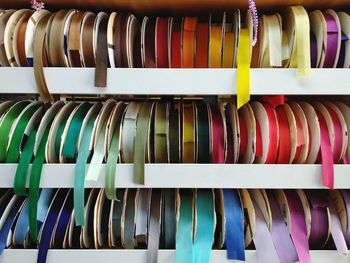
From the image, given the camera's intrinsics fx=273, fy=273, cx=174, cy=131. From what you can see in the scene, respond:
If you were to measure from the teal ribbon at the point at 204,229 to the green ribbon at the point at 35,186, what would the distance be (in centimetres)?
38

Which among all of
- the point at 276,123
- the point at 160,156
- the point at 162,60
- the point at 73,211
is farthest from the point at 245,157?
the point at 73,211

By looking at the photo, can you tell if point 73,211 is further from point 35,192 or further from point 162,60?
point 162,60

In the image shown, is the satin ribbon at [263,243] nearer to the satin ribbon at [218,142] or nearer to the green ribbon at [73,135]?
the satin ribbon at [218,142]

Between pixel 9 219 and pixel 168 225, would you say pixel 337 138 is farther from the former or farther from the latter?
pixel 9 219

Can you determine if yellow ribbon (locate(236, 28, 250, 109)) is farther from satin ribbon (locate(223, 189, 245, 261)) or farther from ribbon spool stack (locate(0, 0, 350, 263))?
satin ribbon (locate(223, 189, 245, 261))

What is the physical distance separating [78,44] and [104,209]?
1.34 feet

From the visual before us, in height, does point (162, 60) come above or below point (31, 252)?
above

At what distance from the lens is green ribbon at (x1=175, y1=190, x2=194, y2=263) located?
0.63 meters

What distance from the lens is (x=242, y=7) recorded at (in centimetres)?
71

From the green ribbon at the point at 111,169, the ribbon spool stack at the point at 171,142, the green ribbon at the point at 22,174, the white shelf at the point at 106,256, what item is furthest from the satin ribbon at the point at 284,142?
the green ribbon at the point at 22,174

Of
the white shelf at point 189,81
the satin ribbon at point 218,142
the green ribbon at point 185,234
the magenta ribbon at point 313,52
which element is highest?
the magenta ribbon at point 313,52

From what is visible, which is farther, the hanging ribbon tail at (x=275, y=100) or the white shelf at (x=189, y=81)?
the hanging ribbon tail at (x=275, y=100)

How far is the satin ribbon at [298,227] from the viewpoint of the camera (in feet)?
2.06

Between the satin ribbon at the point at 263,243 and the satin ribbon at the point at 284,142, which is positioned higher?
the satin ribbon at the point at 284,142
